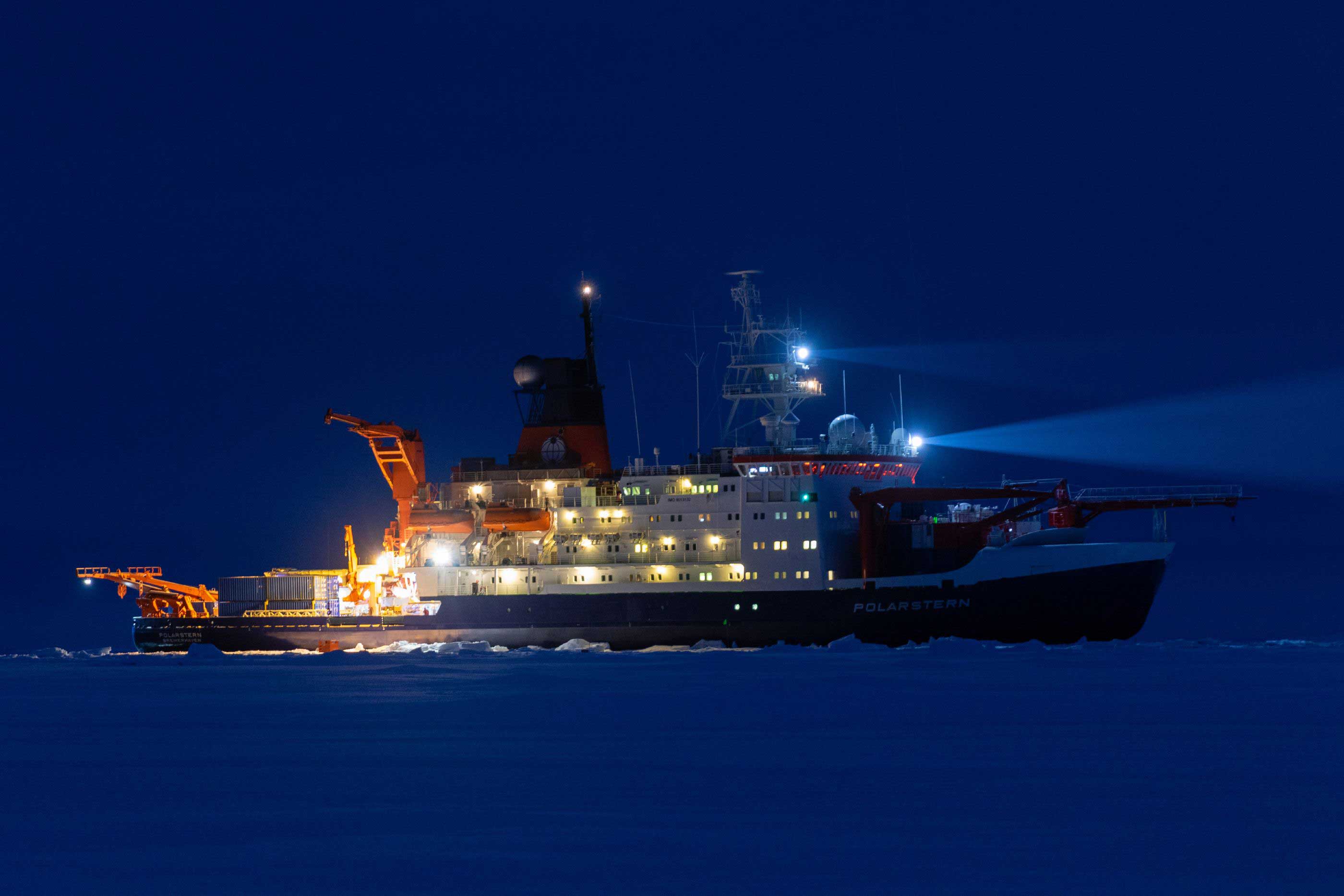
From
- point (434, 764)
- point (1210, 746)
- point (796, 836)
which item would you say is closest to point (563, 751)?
point (434, 764)

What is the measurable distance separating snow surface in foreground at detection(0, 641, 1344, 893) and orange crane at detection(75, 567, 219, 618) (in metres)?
18.6

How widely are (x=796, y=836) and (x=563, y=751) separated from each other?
702 cm

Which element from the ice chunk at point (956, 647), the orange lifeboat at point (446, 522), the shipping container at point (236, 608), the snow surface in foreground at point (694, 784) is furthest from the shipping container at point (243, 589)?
the ice chunk at point (956, 647)

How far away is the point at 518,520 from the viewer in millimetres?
46688

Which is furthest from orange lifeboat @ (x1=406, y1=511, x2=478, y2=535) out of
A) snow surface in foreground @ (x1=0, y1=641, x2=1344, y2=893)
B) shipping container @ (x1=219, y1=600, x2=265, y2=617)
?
snow surface in foreground @ (x1=0, y1=641, x2=1344, y2=893)

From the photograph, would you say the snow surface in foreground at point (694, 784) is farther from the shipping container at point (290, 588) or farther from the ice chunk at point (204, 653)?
the shipping container at point (290, 588)

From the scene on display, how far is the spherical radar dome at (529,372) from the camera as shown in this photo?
5034 centimetres

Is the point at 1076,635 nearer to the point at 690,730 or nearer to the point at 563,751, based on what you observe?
the point at 690,730

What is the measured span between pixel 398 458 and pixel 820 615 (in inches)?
709

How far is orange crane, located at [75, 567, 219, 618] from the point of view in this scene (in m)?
52.1

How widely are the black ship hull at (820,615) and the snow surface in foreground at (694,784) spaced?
7.47 metres

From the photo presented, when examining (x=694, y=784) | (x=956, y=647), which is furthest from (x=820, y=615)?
(x=694, y=784)

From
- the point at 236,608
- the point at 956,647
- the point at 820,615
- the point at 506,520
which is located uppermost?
the point at 506,520

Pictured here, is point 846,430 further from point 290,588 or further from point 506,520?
point 290,588
